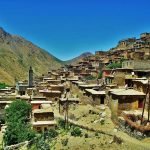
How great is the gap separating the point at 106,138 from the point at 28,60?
124m

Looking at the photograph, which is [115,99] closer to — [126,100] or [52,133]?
[126,100]

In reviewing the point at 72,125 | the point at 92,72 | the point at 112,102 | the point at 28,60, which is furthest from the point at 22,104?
the point at 28,60

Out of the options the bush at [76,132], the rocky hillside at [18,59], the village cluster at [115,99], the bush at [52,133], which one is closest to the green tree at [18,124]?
the village cluster at [115,99]

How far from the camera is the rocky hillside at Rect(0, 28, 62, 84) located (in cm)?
10712

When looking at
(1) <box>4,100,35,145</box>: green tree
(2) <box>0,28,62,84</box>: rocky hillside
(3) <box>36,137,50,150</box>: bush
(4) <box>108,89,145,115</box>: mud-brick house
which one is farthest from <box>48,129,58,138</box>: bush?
(2) <box>0,28,62,84</box>: rocky hillside

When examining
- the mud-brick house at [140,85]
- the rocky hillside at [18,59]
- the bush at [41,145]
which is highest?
the rocky hillside at [18,59]

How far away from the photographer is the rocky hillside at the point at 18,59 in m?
107

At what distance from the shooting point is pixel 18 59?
421 feet

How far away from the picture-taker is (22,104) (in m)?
→ 30.0

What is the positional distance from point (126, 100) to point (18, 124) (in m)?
9.37

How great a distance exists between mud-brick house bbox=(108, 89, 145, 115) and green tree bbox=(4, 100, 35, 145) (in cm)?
666

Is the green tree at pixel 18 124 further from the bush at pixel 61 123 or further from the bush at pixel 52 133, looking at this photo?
the bush at pixel 61 123

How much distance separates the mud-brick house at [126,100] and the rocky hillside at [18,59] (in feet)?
224

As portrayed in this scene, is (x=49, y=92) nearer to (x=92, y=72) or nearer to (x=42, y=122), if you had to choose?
(x=42, y=122)
